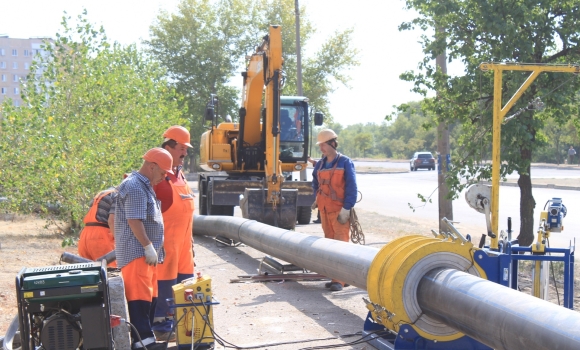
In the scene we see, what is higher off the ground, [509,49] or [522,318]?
[509,49]

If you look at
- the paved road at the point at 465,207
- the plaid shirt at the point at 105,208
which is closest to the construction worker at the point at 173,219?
the plaid shirt at the point at 105,208

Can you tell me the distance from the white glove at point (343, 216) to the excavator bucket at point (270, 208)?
17.6 feet

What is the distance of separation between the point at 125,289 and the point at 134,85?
47.3 feet

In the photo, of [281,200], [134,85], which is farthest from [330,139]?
[134,85]

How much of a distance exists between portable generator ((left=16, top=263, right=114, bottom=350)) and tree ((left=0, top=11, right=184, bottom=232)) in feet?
28.2

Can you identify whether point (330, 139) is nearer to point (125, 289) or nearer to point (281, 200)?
point (125, 289)

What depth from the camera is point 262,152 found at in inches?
734

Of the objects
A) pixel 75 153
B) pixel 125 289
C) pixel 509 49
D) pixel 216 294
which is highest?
pixel 509 49

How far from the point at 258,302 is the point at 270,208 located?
20.7 feet

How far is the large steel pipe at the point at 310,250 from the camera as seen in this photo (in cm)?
759

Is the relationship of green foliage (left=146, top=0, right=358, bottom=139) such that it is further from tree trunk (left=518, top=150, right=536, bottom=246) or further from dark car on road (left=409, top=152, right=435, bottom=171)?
tree trunk (left=518, top=150, right=536, bottom=246)

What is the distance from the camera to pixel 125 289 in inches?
246

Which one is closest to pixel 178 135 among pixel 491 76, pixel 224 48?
pixel 491 76

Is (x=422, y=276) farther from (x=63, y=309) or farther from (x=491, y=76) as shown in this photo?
(x=491, y=76)
